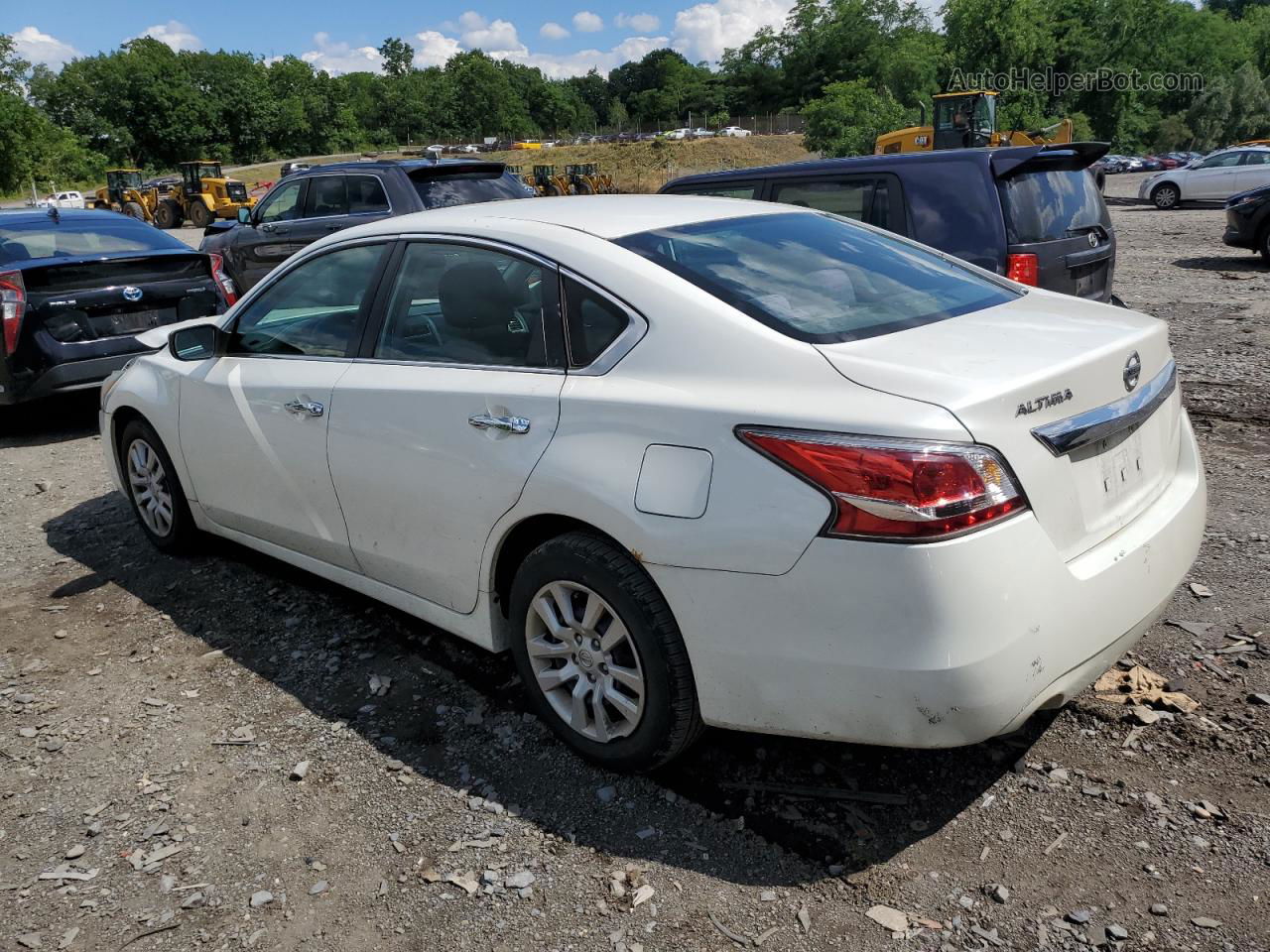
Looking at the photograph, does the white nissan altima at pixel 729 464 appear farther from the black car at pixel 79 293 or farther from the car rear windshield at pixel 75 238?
the car rear windshield at pixel 75 238

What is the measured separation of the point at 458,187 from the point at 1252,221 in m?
10.4

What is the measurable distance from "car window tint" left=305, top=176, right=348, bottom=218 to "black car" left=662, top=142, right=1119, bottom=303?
6394 mm

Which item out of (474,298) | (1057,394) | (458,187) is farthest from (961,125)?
→ (1057,394)

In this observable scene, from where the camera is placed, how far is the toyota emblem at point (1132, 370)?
8.74ft

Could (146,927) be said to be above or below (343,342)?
below

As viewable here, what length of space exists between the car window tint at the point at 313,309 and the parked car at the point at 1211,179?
27.8 m

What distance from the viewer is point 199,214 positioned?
117 ft

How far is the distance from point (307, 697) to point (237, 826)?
0.73m

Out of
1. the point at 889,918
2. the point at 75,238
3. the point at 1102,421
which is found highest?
the point at 75,238

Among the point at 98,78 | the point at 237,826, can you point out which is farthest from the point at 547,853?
the point at 98,78

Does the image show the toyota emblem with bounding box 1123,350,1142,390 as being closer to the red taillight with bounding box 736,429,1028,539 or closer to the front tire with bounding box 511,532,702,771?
the red taillight with bounding box 736,429,1028,539

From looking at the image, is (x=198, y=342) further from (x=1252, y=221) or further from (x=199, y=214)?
(x=199, y=214)

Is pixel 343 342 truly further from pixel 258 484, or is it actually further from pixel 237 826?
pixel 237 826

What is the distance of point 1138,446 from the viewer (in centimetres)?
273
